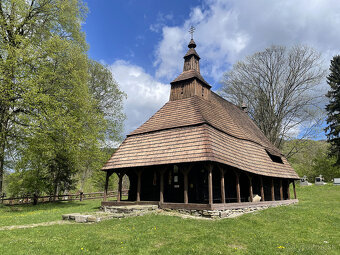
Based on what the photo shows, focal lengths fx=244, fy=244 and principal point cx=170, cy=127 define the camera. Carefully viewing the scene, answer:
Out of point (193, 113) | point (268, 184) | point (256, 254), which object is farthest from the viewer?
point (268, 184)

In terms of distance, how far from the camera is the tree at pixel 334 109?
3466cm

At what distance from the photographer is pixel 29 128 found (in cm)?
1471

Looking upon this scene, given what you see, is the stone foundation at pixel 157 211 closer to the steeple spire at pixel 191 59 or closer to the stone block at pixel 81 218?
the stone block at pixel 81 218

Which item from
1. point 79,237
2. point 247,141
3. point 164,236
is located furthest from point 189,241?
point 247,141

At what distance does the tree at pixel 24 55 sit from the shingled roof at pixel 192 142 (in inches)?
246

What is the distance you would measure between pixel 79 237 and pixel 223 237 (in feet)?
14.5

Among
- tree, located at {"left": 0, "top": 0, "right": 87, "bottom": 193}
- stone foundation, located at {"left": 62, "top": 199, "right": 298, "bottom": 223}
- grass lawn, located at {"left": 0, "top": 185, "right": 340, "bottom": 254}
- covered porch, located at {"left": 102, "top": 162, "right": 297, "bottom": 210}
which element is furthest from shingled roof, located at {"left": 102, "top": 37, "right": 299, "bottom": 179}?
tree, located at {"left": 0, "top": 0, "right": 87, "bottom": 193}

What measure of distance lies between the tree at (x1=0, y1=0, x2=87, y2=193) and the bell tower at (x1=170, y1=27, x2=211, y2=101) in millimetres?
9010

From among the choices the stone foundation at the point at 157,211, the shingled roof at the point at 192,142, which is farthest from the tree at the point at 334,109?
the stone foundation at the point at 157,211

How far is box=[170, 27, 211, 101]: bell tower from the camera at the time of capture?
18.5 m

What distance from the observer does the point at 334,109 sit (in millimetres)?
35719

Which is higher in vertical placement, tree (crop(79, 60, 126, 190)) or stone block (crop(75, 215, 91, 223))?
tree (crop(79, 60, 126, 190))

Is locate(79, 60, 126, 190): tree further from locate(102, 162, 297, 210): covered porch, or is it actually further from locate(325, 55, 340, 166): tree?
locate(325, 55, 340, 166): tree

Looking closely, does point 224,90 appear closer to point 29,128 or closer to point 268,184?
point 268,184
